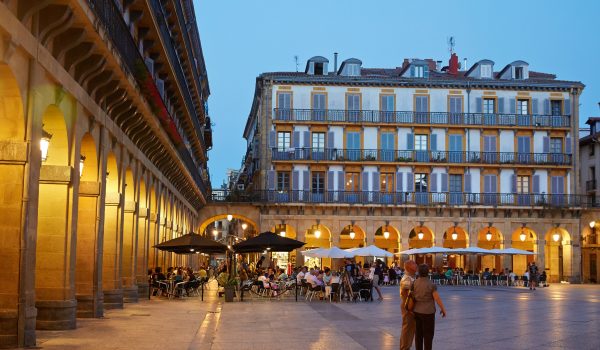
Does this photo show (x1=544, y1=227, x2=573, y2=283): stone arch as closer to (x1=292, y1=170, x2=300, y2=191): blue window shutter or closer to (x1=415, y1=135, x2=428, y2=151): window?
(x1=415, y1=135, x2=428, y2=151): window

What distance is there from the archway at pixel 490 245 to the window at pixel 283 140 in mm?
15666

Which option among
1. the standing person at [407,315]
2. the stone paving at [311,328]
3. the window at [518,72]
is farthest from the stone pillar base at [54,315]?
the window at [518,72]

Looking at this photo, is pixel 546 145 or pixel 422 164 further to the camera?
pixel 546 145

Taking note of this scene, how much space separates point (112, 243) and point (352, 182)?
40.8 metres

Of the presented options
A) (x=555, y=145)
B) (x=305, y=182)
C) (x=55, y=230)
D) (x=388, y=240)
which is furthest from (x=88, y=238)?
(x=555, y=145)

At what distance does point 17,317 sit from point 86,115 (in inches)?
251

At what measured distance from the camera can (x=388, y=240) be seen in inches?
2512

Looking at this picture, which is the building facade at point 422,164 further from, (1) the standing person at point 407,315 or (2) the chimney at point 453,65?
(1) the standing person at point 407,315

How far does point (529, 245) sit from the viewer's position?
212 feet

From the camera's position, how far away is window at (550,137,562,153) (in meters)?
64.3

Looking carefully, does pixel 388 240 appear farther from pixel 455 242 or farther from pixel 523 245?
pixel 523 245

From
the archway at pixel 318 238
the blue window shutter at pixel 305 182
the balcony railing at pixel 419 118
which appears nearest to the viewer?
the archway at pixel 318 238

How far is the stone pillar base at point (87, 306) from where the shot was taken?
19.3 m

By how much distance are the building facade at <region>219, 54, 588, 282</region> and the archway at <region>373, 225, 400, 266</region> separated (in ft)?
0.34
